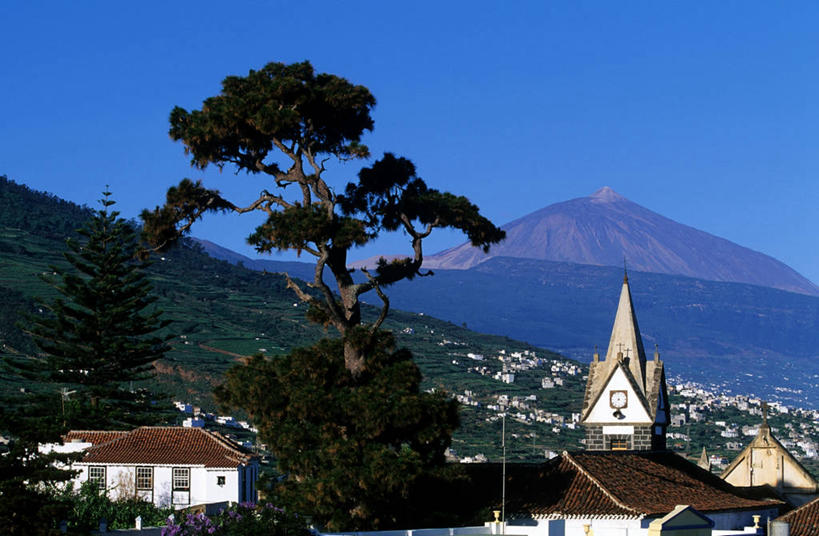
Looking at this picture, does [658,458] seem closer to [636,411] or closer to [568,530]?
[636,411]

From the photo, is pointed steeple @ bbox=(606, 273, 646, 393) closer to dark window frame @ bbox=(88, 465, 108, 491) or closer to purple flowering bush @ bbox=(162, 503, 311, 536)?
dark window frame @ bbox=(88, 465, 108, 491)

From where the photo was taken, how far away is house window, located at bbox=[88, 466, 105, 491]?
39944 millimetres

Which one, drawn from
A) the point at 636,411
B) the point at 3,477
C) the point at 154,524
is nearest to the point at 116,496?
the point at 154,524

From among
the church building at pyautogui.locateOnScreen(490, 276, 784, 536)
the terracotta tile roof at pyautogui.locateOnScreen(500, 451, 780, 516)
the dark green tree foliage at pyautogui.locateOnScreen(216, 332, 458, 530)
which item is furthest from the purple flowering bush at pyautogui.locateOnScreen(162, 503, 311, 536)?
the terracotta tile roof at pyautogui.locateOnScreen(500, 451, 780, 516)

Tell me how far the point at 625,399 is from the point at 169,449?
49.8 feet

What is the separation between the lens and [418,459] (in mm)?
30844

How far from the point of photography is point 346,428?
103 ft

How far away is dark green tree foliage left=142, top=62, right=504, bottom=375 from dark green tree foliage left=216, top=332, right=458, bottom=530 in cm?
91

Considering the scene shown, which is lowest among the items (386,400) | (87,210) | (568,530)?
(568,530)

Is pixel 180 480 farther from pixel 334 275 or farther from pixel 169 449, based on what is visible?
pixel 334 275

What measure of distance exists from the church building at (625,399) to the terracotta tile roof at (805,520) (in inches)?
215

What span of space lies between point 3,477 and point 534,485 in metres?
16.1

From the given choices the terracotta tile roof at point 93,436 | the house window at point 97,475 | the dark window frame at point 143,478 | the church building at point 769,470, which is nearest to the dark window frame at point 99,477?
the house window at point 97,475

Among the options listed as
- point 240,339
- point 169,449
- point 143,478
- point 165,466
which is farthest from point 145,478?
point 240,339
